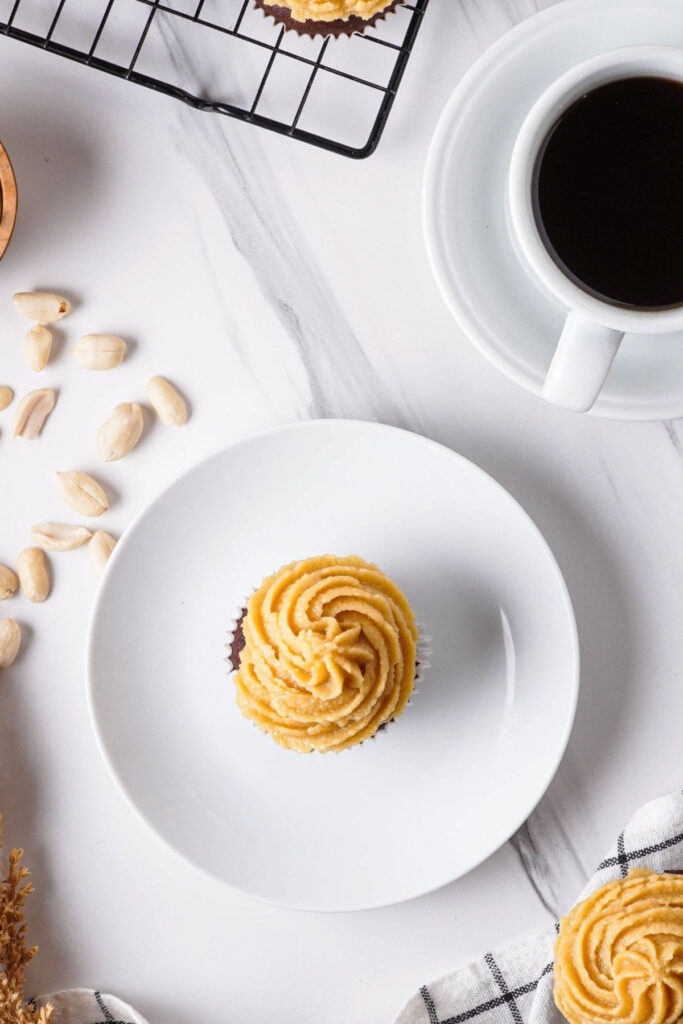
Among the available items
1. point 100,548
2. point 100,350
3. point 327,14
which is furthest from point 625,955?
point 327,14

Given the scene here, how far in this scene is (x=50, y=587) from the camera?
1304 mm

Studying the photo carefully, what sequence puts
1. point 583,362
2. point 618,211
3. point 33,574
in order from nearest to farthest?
point 583,362
point 618,211
point 33,574

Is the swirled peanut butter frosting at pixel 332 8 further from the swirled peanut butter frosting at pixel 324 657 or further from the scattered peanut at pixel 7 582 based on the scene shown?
the scattered peanut at pixel 7 582

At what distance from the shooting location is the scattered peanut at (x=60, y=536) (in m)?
1.28

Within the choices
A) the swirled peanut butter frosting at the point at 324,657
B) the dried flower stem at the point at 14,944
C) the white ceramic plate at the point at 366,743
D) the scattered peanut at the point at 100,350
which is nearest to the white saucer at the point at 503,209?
the white ceramic plate at the point at 366,743

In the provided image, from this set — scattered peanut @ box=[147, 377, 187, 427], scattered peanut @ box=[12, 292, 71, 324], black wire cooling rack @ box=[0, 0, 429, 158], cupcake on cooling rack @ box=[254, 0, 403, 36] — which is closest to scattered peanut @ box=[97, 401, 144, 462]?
scattered peanut @ box=[147, 377, 187, 427]

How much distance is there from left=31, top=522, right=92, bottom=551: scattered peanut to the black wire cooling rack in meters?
0.52

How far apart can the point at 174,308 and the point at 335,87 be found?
0.32 metres

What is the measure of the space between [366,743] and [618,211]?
648 mm

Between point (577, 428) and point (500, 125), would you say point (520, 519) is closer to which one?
point (577, 428)

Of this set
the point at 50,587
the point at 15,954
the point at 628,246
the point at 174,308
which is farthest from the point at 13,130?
the point at 15,954

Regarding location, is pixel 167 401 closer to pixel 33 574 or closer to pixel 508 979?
pixel 33 574

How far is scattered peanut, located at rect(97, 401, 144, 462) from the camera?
4.16 feet

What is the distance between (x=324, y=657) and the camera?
1.05 m
